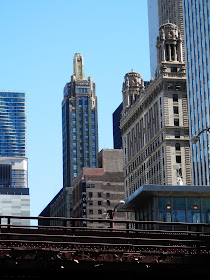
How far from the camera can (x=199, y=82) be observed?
534ft

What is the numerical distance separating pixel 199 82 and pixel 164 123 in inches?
505

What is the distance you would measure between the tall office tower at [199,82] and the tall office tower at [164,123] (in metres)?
4.52

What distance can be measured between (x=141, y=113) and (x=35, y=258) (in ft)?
509

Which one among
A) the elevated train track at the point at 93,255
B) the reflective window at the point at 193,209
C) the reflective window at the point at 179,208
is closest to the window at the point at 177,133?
the reflective window at the point at 193,209

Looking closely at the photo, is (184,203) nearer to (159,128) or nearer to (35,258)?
(35,258)

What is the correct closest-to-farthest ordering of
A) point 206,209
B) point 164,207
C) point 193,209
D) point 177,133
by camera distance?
point 164,207 < point 193,209 < point 206,209 < point 177,133

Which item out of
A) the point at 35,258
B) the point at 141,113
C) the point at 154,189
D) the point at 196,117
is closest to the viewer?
the point at 35,258

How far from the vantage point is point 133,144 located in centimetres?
19425

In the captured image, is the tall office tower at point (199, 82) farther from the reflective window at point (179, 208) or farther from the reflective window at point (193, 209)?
the reflective window at point (179, 208)

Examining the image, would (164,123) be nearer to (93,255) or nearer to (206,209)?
(206,209)

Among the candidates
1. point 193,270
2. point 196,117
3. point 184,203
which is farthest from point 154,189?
point 196,117

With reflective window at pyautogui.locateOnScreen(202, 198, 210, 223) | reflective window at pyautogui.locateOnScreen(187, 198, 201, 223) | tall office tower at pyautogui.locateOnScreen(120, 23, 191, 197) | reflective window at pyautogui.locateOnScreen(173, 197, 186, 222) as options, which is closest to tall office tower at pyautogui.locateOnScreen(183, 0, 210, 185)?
tall office tower at pyautogui.locateOnScreen(120, 23, 191, 197)

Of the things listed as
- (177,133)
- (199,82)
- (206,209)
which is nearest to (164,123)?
(177,133)

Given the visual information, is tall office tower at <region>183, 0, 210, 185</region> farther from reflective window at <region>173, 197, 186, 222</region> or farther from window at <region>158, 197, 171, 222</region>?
window at <region>158, 197, 171, 222</region>
